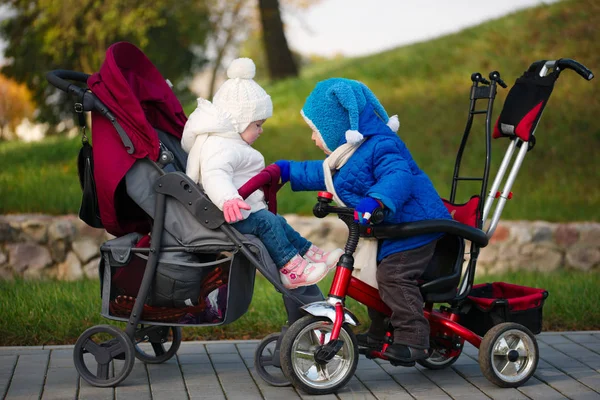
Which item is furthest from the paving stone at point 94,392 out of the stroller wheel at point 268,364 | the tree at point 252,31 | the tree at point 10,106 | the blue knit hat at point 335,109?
the tree at point 10,106

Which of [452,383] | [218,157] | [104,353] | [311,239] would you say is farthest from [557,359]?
[311,239]

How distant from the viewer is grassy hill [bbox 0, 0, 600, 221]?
28.2 ft

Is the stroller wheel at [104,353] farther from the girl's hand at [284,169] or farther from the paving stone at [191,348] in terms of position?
the girl's hand at [284,169]

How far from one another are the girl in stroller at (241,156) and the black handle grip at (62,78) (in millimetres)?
604

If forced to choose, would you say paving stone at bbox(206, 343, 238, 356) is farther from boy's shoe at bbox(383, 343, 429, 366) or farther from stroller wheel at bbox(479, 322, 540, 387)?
stroller wheel at bbox(479, 322, 540, 387)

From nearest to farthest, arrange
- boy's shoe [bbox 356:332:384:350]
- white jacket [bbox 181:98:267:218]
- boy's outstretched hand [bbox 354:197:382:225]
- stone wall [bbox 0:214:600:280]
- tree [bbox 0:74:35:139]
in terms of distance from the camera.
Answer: boy's outstretched hand [bbox 354:197:382:225] < white jacket [bbox 181:98:267:218] < boy's shoe [bbox 356:332:384:350] < stone wall [bbox 0:214:600:280] < tree [bbox 0:74:35:139]

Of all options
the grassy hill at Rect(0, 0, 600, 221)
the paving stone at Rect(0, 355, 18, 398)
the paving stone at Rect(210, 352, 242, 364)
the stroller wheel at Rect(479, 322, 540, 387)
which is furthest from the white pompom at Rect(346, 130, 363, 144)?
the grassy hill at Rect(0, 0, 600, 221)

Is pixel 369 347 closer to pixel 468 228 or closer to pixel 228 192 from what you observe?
pixel 468 228

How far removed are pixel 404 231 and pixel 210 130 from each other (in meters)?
1.06

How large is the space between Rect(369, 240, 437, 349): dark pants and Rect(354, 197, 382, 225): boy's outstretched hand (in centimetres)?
40

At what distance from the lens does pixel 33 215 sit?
24.4ft

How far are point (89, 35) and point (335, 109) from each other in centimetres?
1164

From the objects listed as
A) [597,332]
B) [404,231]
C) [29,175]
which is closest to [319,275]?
[404,231]

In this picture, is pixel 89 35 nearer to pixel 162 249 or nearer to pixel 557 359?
pixel 162 249
